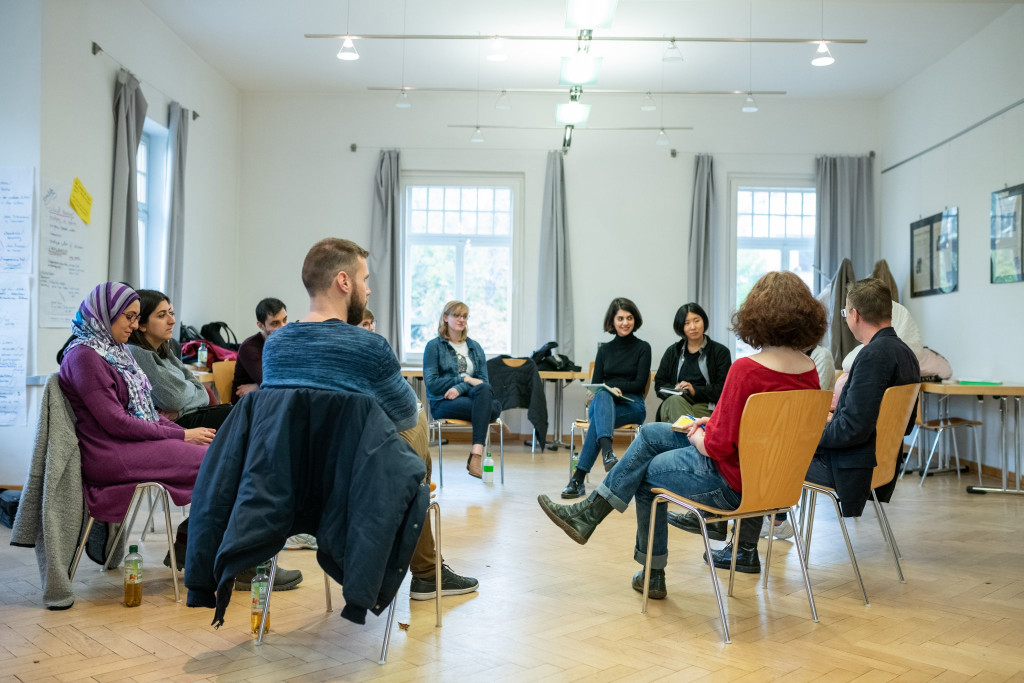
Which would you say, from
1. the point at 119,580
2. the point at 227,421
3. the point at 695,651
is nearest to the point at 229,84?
the point at 119,580

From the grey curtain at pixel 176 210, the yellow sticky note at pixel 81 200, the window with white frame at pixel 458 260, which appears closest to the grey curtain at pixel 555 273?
the window with white frame at pixel 458 260

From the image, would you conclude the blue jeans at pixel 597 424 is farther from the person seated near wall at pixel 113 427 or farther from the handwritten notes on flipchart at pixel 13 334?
the handwritten notes on flipchart at pixel 13 334

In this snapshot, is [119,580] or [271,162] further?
[271,162]

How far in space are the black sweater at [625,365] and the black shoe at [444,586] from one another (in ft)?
9.18

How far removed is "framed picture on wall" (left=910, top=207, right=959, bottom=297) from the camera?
6.82 metres

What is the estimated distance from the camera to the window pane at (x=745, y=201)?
27.6ft

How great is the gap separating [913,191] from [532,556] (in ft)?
18.5

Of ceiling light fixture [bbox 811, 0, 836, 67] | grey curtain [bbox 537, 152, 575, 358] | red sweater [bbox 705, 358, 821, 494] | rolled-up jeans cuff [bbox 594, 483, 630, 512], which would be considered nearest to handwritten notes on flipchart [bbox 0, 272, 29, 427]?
rolled-up jeans cuff [bbox 594, 483, 630, 512]

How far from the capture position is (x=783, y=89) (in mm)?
7961

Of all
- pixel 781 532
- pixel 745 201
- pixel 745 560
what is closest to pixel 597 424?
pixel 781 532

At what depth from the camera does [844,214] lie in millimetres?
8117

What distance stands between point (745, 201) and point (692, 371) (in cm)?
335

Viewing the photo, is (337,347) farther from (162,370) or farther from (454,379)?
(454,379)

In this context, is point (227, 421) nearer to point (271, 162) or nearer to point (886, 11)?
point (886, 11)
